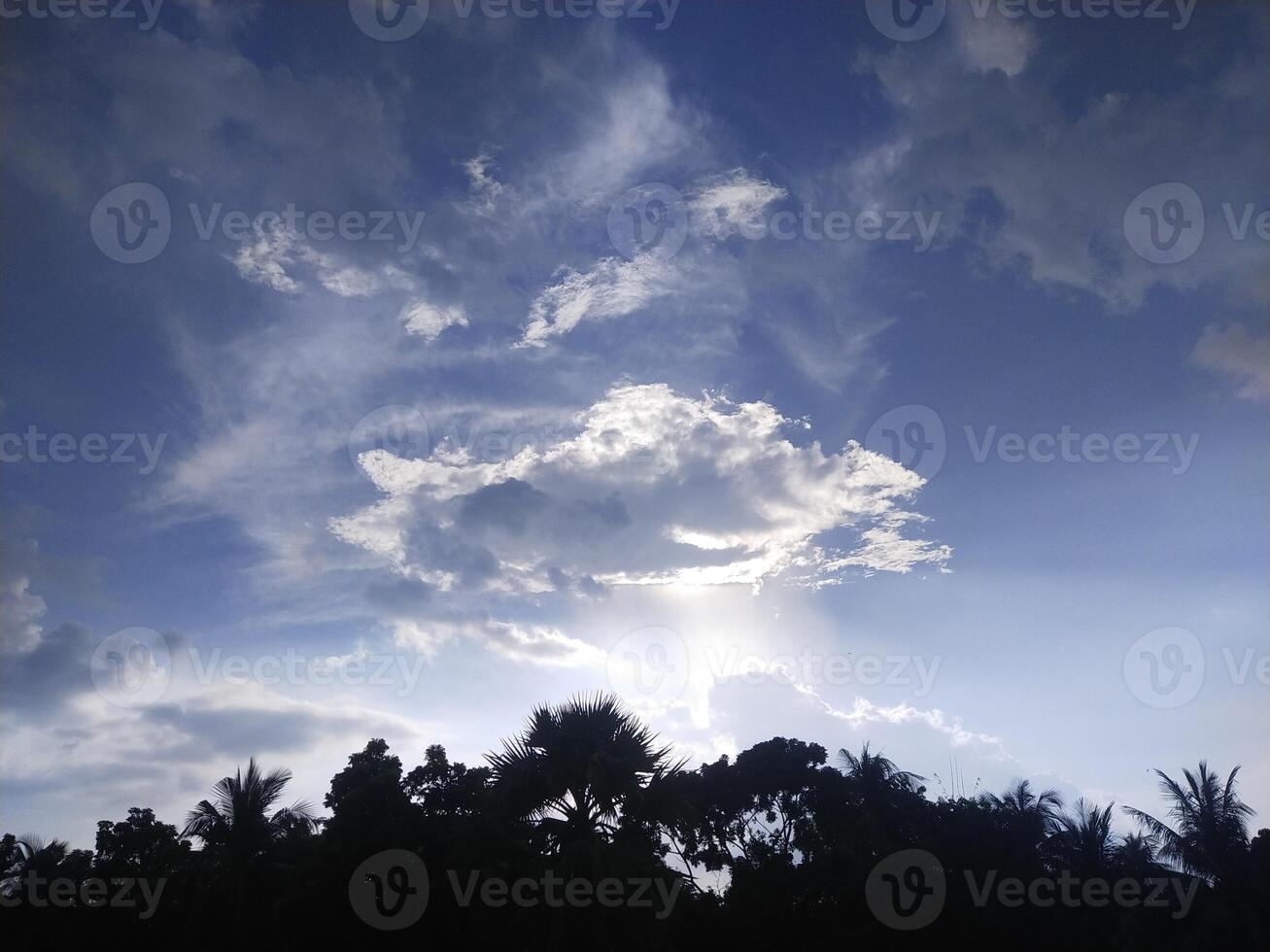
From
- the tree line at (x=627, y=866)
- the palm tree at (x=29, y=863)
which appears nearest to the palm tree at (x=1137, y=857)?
the tree line at (x=627, y=866)

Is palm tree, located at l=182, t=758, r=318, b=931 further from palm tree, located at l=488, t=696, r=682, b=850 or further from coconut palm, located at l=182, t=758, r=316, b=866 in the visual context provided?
palm tree, located at l=488, t=696, r=682, b=850

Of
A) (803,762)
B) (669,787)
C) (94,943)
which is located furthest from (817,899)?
(94,943)

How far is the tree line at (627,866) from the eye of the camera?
53.4 feet

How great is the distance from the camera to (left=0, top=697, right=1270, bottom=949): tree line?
16.3m

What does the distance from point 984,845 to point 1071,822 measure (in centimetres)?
432

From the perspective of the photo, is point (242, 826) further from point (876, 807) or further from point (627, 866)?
point (876, 807)

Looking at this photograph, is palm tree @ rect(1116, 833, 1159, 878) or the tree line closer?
the tree line

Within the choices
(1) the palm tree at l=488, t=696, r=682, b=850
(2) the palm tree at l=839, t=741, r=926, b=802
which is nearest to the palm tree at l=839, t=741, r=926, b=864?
(2) the palm tree at l=839, t=741, r=926, b=802

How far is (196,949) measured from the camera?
2461cm

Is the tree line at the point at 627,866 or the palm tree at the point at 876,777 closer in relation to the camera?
the tree line at the point at 627,866

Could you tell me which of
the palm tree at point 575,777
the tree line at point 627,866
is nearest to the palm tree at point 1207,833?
the tree line at point 627,866

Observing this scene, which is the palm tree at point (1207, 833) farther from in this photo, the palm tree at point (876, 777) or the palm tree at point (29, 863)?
the palm tree at point (29, 863)

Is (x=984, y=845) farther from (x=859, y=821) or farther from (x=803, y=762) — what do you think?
(x=803, y=762)

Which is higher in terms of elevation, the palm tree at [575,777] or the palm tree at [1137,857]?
the palm tree at [575,777]
